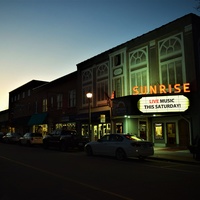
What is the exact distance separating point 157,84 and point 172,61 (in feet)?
7.11

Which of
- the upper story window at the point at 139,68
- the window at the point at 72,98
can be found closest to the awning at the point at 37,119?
the window at the point at 72,98

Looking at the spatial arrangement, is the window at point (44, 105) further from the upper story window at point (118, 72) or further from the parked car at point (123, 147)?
the parked car at point (123, 147)

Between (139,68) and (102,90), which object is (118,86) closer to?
(102,90)

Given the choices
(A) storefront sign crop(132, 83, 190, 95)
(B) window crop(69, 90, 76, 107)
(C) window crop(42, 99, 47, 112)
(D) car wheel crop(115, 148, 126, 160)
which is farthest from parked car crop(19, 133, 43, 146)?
(D) car wheel crop(115, 148, 126, 160)

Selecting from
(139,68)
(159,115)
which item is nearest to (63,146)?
(159,115)

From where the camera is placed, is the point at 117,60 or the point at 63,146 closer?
the point at 63,146

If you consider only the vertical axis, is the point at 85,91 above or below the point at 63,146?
above

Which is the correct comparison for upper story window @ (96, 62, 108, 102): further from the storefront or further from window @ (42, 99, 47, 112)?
window @ (42, 99, 47, 112)

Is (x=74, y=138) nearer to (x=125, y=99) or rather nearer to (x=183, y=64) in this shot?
(x=125, y=99)

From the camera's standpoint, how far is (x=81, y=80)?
31438mm

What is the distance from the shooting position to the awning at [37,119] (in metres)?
38.9

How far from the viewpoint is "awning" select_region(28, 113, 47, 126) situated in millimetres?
38906

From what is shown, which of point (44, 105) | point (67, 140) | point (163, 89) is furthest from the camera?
point (44, 105)

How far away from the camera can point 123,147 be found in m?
15.5
